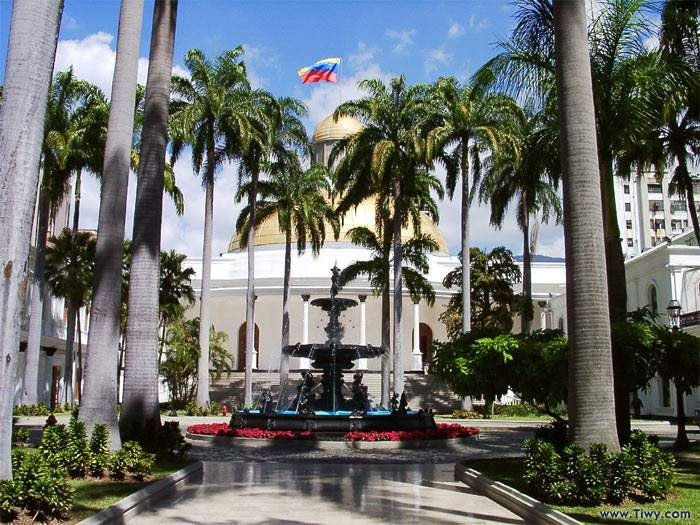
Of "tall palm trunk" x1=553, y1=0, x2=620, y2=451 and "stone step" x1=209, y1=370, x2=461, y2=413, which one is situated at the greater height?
"tall palm trunk" x1=553, y1=0, x2=620, y2=451

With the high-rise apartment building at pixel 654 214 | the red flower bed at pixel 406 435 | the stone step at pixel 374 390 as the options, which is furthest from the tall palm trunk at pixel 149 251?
the high-rise apartment building at pixel 654 214

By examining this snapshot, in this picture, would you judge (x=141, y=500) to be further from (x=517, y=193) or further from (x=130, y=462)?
(x=517, y=193)

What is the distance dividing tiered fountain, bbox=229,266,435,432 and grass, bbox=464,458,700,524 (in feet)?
19.1

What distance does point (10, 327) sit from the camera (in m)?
8.06

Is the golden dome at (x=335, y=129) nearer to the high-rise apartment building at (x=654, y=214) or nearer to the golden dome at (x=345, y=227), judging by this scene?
the golden dome at (x=345, y=227)

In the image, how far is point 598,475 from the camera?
30.9 ft

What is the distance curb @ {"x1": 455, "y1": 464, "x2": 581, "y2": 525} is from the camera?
8.55m

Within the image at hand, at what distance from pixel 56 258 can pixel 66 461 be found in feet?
87.5

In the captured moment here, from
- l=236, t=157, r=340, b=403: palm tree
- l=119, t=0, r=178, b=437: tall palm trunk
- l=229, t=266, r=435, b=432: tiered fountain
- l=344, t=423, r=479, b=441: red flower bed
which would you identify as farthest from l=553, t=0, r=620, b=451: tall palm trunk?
l=236, t=157, r=340, b=403: palm tree

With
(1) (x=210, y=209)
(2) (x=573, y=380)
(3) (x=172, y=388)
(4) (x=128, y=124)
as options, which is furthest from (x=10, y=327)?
(3) (x=172, y=388)

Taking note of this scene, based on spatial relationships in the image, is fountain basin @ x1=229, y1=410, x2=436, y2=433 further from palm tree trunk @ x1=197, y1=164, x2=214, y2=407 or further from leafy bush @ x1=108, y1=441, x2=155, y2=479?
palm tree trunk @ x1=197, y1=164, x2=214, y2=407

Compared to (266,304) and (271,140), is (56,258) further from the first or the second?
(266,304)

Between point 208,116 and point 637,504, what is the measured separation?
2693 centimetres

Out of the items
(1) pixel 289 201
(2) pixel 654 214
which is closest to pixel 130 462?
(1) pixel 289 201
